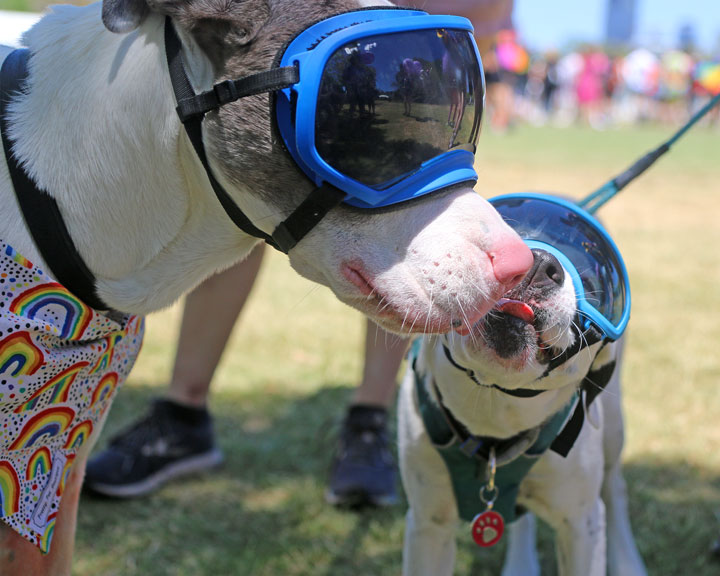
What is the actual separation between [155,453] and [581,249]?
2004 millimetres

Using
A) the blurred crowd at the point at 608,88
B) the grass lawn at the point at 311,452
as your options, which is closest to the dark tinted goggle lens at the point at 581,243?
the grass lawn at the point at 311,452

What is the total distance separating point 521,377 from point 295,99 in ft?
2.64

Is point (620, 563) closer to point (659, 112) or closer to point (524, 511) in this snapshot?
point (524, 511)

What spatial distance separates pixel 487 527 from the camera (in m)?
2.05

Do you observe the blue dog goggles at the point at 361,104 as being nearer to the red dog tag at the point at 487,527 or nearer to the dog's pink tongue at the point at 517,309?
the dog's pink tongue at the point at 517,309

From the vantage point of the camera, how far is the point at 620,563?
2598mm

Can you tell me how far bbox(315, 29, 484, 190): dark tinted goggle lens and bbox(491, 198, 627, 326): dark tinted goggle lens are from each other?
57 centimetres

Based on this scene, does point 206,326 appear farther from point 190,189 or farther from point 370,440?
point 190,189

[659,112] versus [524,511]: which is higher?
[524,511]

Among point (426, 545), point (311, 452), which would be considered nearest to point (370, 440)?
point (311, 452)

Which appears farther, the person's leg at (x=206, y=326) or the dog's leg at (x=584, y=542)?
the person's leg at (x=206, y=326)

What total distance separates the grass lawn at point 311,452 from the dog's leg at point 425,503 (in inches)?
21.4

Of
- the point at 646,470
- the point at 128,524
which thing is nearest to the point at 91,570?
the point at 128,524

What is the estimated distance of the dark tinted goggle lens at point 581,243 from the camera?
6.12 feet
